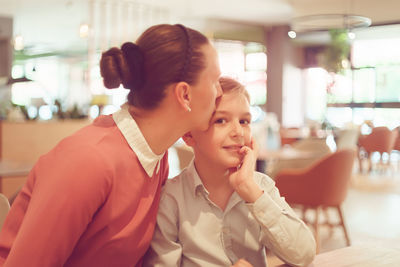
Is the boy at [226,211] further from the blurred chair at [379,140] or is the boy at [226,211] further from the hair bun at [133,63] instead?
the blurred chair at [379,140]

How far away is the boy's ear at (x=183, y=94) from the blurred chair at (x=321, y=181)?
99.8 inches

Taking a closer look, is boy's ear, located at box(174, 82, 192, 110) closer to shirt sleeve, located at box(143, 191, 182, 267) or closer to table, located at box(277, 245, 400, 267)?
shirt sleeve, located at box(143, 191, 182, 267)

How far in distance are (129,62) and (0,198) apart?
0.51 m

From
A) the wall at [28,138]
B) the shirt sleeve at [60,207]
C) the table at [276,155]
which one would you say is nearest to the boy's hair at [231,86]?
the shirt sleeve at [60,207]

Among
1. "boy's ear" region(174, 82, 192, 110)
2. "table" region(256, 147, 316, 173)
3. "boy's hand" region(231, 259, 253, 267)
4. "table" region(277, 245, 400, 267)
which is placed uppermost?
"boy's ear" region(174, 82, 192, 110)

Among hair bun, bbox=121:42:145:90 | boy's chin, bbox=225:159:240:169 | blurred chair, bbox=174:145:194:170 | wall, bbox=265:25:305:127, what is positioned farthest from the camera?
wall, bbox=265:25:305:127

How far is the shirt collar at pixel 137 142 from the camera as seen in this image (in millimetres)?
985

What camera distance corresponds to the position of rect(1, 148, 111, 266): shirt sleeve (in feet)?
2.81

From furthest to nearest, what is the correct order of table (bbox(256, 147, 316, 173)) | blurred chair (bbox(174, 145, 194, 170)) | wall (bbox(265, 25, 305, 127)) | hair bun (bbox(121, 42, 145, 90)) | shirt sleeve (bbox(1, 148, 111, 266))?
1. wall (bbox(265, 25, 305, 127))
2. table (bbox(256, 147, 316, 173))
3. blurred chair (bbox(174, 145, 194, 170))
4. hair bun (bbox(121, 42, 145, 90))
5. shirt sleeve (bbox(1, 148, 111, 266))

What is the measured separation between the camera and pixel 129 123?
1.01 m

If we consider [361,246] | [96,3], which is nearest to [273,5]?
[96,3]

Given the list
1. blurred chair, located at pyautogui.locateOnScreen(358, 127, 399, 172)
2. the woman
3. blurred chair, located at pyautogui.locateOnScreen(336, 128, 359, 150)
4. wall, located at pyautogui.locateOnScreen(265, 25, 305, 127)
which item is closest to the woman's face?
the woman

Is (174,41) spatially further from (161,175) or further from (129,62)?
(161,175)

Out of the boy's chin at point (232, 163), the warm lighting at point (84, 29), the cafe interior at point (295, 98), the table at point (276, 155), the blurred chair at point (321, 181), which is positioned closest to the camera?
the boy's chin at point (232, 163)
